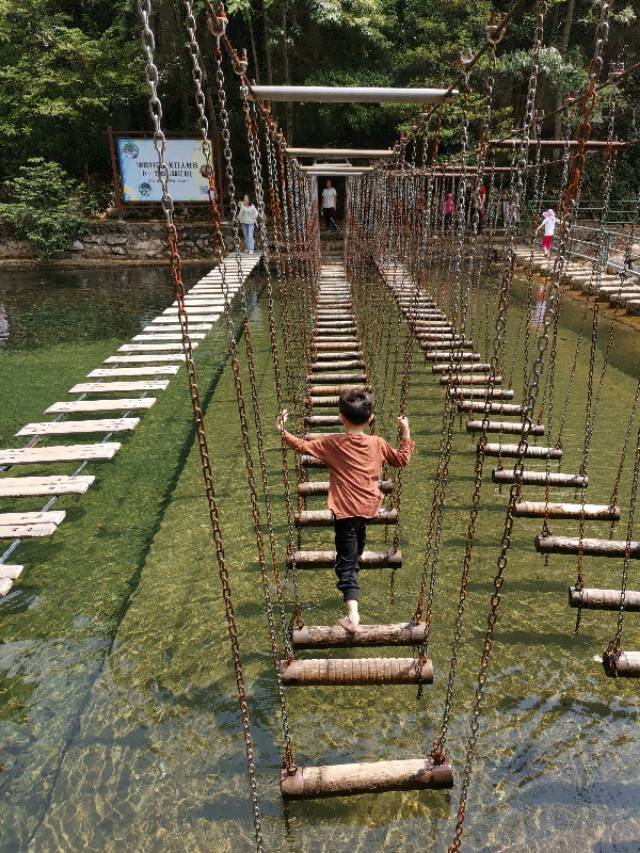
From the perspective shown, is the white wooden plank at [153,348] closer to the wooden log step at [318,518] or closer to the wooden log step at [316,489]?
the wooden log step at [316,489]

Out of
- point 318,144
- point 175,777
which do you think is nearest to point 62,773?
point 175,777

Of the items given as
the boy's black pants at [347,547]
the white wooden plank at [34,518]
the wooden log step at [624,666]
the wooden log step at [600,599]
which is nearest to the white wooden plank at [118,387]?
the white wooden plank at [34,518]

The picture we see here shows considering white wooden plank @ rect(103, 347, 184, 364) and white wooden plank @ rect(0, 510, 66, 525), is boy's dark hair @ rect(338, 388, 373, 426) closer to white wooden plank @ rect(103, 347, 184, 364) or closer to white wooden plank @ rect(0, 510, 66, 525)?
white wooden plank @ rect(0, 510, 66, 525)

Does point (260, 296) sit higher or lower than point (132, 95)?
lower

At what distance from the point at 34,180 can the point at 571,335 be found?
14.7m

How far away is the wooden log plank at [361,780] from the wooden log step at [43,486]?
2641 millimetres

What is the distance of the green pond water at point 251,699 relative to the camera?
2.55 meters

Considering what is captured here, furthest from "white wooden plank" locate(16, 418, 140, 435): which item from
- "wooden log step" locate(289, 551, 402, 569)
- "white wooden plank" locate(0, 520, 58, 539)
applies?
"wooden log step" locate(289, 551, 402, 569)

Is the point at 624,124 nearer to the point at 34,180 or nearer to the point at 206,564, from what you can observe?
the point at 34,180

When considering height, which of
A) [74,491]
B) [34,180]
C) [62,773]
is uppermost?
[34,180]

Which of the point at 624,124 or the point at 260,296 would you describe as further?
the point at 624,124

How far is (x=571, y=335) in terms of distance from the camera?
33.2 feet

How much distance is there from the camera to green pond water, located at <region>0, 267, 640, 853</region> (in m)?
2.55

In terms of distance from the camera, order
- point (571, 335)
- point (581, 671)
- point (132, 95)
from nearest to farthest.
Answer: point (581, 671) → point (571, 335) → point (132, 95)
